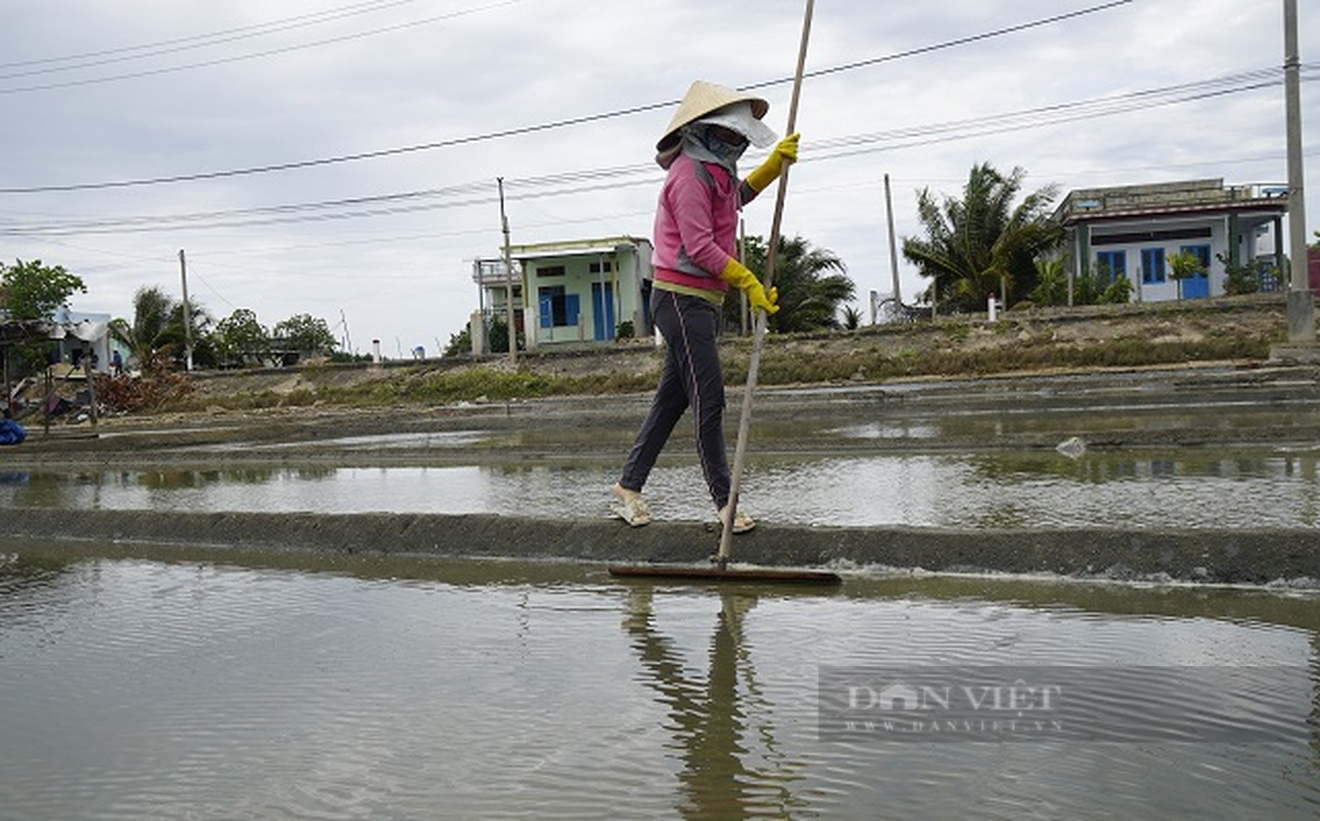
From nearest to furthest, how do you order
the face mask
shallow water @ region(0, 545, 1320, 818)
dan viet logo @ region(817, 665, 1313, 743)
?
shallow water @ region(0, 545, 1320, 818) < dan viet logo @ region(817, 665, 1313, 743) < the face mask

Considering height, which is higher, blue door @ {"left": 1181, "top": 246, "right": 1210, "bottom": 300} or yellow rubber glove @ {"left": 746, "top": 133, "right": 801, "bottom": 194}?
blue door @ {"left": 1181, "top": 246, "right": 1210, "bottom": 300}

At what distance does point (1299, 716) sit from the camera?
2566mm

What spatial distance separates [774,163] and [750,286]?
2.06ft

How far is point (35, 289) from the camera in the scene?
36062 mm

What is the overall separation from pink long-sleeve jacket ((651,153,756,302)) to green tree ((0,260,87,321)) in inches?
1416

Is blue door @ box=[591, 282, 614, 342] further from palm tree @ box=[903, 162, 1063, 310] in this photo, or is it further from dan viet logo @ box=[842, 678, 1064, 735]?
dan viet logo @ box=[842, 678, 1064, 735]

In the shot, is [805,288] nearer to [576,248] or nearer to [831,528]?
[576,248]

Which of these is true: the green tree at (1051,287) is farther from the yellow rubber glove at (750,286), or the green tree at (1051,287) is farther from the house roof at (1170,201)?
the yellow rubber glove at (750,286)

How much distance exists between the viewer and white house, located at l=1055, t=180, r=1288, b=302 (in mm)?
36875

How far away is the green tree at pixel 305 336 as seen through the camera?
55031 mm

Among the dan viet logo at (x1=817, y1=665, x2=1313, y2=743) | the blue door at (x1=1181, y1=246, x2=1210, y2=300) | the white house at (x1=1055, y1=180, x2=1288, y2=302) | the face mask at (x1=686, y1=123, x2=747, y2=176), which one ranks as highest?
the white house at (x1=1055, y1=180, x2=1288, y2=302)

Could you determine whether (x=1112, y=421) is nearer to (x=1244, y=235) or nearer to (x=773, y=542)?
(x=773, y=542)

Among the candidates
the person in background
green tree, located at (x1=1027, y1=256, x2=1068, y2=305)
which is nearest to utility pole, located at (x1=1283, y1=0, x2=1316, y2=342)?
green tree, located at (x1=1027, y1=256, x2=1068, y2=305)

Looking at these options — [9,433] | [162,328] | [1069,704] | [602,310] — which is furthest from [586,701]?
[162,328]
